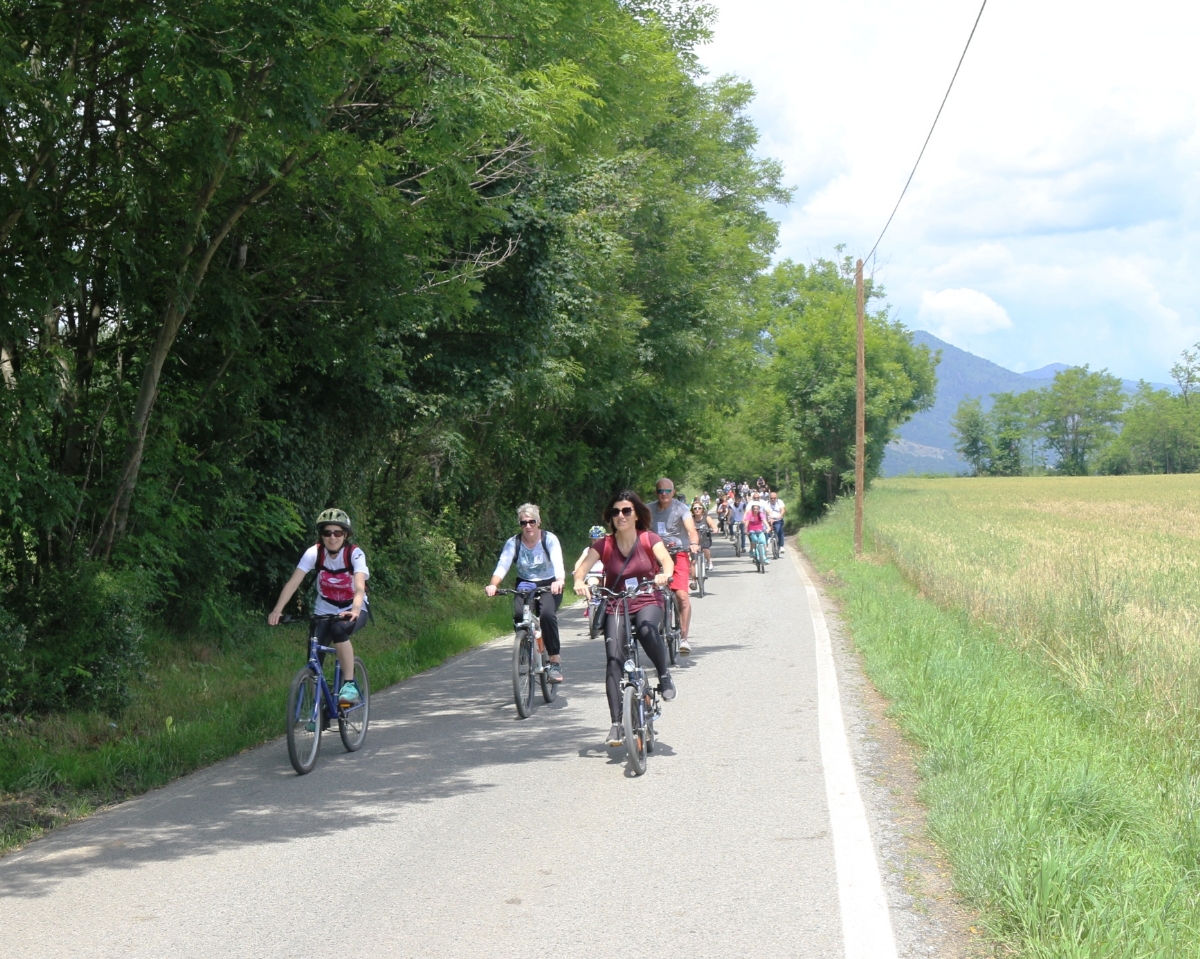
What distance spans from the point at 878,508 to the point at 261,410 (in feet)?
128

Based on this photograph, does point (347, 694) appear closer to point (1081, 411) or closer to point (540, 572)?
point (540, 572)

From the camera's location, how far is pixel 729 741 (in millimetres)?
8883

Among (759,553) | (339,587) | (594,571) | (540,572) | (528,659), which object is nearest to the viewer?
(339,587)

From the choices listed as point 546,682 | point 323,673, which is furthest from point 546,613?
point 323,673

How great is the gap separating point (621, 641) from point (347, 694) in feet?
7.20

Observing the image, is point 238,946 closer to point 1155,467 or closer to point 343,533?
point 343,533

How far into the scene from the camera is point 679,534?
15.0 m

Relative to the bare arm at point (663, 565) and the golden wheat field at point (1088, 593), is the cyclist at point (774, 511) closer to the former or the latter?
the golden wheat field at point (1088, 593)

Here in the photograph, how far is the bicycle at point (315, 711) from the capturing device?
26.5 feet

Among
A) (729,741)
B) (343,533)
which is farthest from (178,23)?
(729,741)

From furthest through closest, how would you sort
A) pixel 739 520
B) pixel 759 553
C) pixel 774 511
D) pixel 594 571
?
pixel 739 520, pixel 774 511, pixel 759 553, pixel 594 571

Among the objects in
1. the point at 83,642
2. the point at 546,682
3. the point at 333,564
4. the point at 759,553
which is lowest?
the point at 546,682

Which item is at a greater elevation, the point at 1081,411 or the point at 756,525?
the point at 1081,411

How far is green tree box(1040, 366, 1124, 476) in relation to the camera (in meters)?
183
